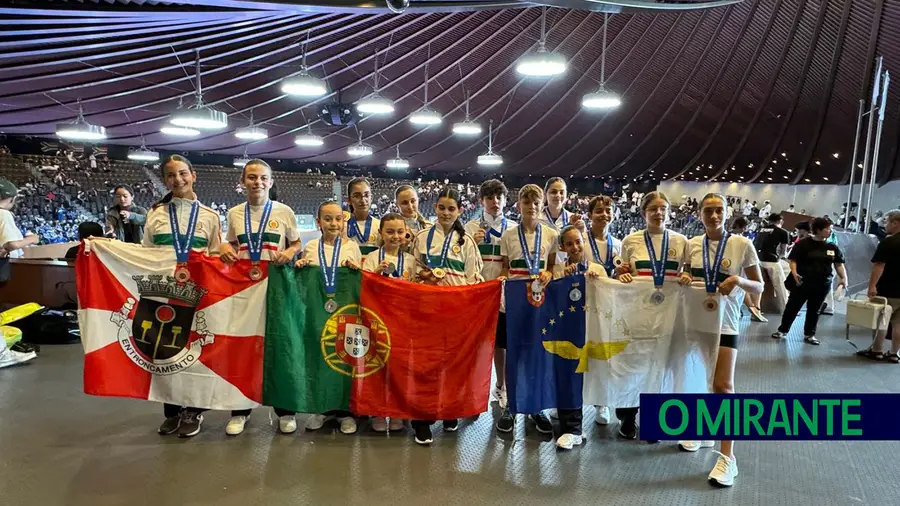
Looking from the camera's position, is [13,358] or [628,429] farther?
[13,358]

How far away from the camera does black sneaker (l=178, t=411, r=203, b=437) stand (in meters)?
2.92

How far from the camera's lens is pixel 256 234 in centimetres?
297

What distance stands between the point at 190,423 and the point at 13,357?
2.49m

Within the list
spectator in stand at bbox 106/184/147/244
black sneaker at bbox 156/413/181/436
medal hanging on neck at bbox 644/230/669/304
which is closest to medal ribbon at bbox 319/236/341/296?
black sneaker at bbox 156/413/181/436

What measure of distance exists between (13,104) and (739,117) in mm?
20867

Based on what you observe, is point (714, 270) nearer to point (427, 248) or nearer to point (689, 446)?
point (689, 446)

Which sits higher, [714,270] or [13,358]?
[714,270]

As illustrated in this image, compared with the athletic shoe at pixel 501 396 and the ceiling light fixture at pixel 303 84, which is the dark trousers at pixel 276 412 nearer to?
the athletic shoe at pixel 501 396

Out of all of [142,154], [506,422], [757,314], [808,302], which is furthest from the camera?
[142,154]

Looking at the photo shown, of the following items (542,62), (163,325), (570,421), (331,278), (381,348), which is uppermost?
(542,62)

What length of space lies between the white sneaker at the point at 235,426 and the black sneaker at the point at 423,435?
106 cm

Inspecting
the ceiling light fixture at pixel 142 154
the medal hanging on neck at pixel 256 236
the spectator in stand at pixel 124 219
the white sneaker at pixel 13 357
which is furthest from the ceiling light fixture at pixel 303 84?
the ceiling light fixture at pixel 142 154

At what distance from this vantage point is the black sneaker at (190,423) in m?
2.92

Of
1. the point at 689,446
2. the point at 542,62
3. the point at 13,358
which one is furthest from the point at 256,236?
the point at 542,62
